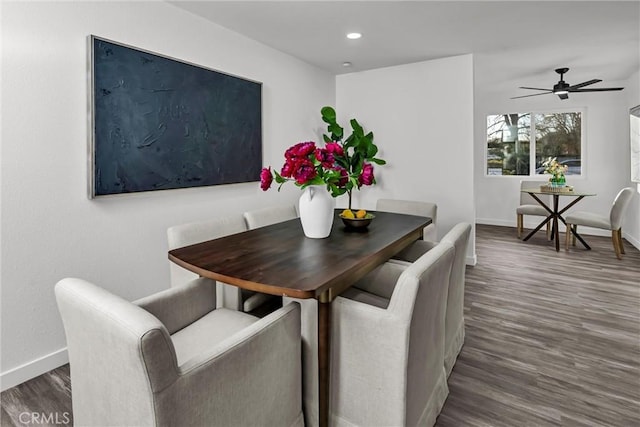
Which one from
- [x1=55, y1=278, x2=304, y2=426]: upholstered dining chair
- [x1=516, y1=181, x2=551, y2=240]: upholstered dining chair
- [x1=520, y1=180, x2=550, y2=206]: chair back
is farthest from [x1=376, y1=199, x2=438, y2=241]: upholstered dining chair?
[x1=520, y1=180, x2=550, y2=206]: chair back

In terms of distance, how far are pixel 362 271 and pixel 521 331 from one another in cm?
176

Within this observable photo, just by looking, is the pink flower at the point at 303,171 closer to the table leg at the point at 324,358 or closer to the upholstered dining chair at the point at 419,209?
the table leg at the point at 324,358

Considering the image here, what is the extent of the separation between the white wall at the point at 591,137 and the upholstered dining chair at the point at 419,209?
275cm

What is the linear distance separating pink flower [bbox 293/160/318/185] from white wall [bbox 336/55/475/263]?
2.92 meters

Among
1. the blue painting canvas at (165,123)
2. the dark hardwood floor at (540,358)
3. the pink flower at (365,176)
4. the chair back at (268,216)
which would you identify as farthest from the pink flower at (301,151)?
the dark hardwood floor at (540,358)

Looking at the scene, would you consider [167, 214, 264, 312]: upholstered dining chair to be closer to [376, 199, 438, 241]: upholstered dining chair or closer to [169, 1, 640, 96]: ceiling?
[376, 199, 438, 241]: upholstered dining chair

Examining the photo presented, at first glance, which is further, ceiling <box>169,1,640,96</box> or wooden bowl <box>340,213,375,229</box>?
ceiling <box>169,1,640,96</box>

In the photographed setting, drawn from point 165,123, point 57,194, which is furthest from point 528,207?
point 57,194

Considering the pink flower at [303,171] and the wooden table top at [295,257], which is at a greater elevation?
the pink flower at [303,171]

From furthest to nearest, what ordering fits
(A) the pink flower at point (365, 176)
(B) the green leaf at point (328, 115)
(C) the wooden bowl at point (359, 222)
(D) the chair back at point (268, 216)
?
(B) the green leaf at point (328, 115) < (D) the chair back at point (268, 216) < (C) the wooden bowl at point (359, 222) < (A) the pink flower at point (365, 176)

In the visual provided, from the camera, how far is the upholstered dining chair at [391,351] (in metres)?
1.29

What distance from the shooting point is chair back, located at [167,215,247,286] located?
6.64ft

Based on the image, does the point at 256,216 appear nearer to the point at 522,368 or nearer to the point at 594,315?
the point at 522,368

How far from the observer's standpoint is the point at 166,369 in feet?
3.13
